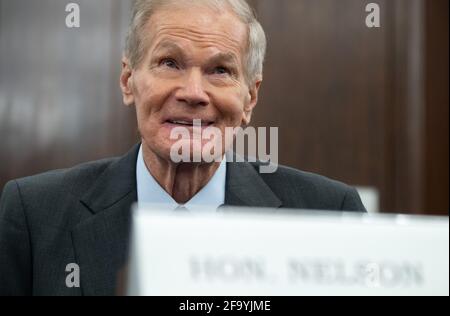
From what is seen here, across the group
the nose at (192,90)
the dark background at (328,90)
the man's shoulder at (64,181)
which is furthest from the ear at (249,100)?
the dark background at (328,90)

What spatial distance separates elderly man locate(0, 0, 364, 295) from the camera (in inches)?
29.4

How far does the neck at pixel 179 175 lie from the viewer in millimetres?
859

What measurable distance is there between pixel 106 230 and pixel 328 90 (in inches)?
32.6

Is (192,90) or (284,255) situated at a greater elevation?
(192,90)

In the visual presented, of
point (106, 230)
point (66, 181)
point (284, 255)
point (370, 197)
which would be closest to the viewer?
point (284, 255)

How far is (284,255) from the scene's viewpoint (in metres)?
0.36

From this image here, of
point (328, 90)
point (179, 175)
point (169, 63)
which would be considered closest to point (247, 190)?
point (179, 175)

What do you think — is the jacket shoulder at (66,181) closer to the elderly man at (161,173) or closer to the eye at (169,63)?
the elderly man at (161,173)

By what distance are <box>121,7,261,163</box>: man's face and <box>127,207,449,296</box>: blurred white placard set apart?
0.45m

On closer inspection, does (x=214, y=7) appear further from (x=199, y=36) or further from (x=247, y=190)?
(x=247, y=190)

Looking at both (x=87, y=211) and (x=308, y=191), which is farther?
(x=308, y=191)

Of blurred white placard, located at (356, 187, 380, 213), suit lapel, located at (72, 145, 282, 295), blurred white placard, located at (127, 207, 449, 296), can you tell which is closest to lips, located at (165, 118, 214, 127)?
suit lapel, located at (72, 145, 282, 295)

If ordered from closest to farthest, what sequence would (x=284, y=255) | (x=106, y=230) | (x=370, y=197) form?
(x=284, y=255), (x=106, y=230), (x=370, y=197)

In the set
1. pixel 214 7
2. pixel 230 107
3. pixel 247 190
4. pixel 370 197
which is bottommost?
pixel 370 197
